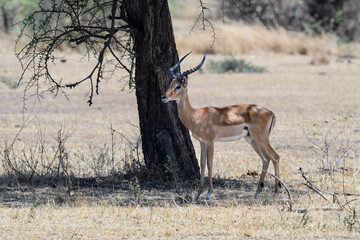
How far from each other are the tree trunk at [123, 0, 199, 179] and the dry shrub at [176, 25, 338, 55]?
65.2 ft

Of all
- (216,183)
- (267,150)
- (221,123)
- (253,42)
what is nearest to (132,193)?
(216,183)

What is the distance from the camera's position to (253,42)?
31.2m

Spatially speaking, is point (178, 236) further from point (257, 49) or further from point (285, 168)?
point (257, 49)

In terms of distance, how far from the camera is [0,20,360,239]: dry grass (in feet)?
23.8

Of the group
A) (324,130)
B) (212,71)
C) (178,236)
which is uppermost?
(212,71)

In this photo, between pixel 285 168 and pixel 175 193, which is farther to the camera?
pixel 285 168

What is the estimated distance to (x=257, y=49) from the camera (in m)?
31.0

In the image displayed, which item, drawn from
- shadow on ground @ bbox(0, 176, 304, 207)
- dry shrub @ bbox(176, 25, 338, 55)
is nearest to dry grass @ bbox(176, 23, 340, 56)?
dry shrub @ bbox(176, 25, 338, 55)

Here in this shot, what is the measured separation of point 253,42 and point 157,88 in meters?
22.0

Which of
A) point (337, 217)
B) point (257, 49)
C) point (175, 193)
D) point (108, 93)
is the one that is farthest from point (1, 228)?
point (257, 49)

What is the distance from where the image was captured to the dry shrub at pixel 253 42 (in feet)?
98.8

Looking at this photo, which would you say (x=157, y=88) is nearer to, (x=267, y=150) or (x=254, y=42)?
(x=267, y=150)

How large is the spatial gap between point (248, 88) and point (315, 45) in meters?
9.73

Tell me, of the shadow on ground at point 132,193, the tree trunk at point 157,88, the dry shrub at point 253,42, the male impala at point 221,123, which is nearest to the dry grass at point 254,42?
the dry shrub at point 253,42
